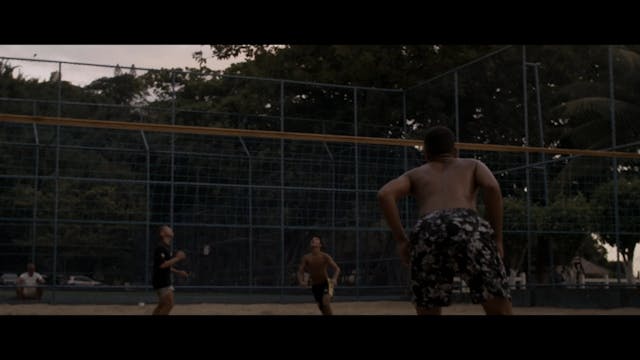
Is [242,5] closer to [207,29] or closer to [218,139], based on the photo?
[207,29]

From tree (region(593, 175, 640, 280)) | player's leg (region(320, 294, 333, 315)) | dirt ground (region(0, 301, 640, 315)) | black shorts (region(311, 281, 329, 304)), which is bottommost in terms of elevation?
dirt ground (region(0, 301, 640, 315))

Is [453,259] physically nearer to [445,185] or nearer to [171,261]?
[445,185]

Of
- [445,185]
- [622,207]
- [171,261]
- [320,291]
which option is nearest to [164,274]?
[171,261]

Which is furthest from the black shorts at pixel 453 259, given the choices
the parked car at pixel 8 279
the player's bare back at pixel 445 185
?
the parked car at pixel 8 279

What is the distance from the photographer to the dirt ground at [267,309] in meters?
17.1

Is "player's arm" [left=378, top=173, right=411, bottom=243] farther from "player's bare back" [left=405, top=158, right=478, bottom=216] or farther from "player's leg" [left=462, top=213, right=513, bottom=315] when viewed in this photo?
"player's leg" [left=462, top=213, right=513, bottom=315]

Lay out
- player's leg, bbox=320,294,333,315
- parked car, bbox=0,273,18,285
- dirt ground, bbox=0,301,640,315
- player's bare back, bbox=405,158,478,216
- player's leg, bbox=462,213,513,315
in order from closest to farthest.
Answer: player's leg, bbox=462,213,513,315 < player's bare back, bbox=405,158,478,216 < player's leg, bbox=320,294,333,315 < dirt ground, bbox=0,301,640,315 < parked car, bbox=0,273,18,285

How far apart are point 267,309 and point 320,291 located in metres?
6.20

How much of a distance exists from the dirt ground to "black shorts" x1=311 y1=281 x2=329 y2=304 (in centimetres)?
352

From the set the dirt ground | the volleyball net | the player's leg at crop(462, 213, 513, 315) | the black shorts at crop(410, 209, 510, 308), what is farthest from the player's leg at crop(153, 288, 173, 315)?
the player's leg at crop(462, 213, 513, 315)

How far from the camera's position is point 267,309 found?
18984 millimetres

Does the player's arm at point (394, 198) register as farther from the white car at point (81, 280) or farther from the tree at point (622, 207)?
the white car at point (81, 280)

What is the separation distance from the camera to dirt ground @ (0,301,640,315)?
1706cm

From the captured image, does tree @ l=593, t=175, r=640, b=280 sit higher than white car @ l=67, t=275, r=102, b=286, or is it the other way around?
tree @ l=593, t=175, r=640, b=280
